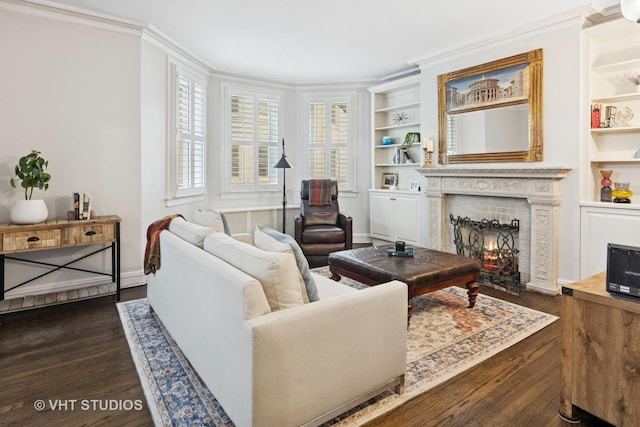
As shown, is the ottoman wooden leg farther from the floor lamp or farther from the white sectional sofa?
the floor lamp

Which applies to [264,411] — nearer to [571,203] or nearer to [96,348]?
[96,348]

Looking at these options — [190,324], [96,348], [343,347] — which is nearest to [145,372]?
[190,324]

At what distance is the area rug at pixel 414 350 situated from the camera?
1908 millimetres

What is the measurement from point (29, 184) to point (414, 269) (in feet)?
10.6

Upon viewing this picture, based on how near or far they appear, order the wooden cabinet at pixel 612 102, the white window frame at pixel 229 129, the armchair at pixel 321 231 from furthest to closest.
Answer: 1. the white window frame at pixel 229 129
2. the armchair at pixel 321 231
3. the wooden cabinet at pixel 612 102

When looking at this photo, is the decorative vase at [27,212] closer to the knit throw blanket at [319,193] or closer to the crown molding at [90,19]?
the crown molding at [90,19]

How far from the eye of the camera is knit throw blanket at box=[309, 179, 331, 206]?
5566 mm

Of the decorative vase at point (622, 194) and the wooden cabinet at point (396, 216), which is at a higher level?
the decorative vase at point (622, 194)

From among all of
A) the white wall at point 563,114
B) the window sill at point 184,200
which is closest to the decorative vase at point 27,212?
the window sill at point 184,200

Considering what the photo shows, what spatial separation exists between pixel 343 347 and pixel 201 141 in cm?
432

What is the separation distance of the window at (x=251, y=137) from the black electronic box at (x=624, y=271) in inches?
196

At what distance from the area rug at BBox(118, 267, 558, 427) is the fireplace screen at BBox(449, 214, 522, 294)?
2.04ft

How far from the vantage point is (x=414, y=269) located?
299cm

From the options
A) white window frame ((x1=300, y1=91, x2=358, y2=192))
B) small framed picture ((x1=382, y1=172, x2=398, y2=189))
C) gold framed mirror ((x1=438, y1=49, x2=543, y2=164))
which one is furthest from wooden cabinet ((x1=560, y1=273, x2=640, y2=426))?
white window frame ((x1=300, y1=91, x2=358, y2=192))
